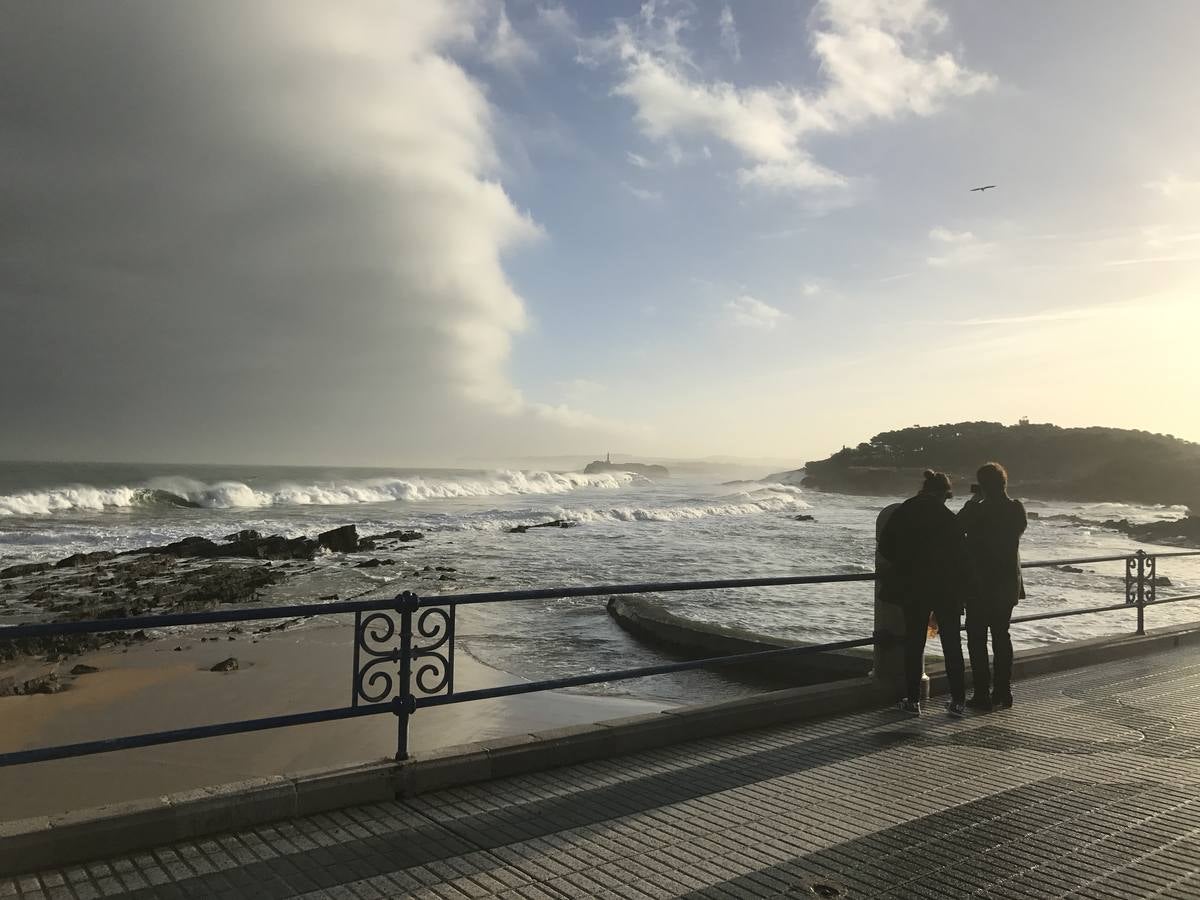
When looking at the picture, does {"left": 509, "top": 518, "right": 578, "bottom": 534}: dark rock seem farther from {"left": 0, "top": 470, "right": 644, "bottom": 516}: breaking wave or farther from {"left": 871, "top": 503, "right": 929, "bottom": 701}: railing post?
{"left": 871, "top": 503, "right": 929, "bottom": 701}: railing post

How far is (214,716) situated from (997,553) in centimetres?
814

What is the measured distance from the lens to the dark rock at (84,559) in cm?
2281

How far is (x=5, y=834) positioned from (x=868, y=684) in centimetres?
581

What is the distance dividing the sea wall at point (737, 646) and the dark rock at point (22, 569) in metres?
17.2

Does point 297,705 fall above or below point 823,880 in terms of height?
below

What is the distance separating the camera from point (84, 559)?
77.6 feet

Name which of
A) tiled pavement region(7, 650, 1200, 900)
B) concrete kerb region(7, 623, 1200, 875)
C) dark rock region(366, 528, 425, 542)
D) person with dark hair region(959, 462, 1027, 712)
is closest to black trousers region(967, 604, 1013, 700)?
person with dark hair region(959, 462, 1027, 712)

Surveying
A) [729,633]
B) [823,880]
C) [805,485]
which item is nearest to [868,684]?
[823,880]

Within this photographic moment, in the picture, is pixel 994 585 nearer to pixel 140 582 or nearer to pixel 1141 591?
pixel 1141 591

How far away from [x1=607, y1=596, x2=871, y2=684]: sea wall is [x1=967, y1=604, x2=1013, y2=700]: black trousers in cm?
247

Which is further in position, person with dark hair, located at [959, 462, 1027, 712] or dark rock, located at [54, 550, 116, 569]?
dark rock, located at [54, 550, 116, 569]

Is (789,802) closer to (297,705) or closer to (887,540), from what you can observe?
(887,540)

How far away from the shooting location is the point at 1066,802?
14.7 feet

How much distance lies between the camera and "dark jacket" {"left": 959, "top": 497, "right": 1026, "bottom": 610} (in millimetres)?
6703
